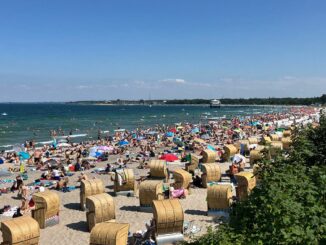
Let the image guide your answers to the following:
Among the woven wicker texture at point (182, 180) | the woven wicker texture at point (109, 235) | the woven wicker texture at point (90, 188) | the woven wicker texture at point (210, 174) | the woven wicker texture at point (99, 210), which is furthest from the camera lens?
the woven wicker texture at point (210, 174)

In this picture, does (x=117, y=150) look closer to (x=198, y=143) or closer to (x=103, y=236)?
(x=198, y=143)

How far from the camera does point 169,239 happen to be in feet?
39.5

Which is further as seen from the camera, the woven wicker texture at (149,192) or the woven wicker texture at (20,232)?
the woven wicker texture at (149,192)

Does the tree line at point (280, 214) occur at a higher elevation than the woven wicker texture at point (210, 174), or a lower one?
higher

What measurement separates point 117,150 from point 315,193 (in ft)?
96.5

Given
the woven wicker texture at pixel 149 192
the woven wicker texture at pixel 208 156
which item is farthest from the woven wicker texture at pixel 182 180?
the woven wicker texture at pixel 208 156

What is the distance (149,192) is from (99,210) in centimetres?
259

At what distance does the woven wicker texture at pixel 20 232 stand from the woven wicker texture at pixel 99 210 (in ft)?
7.40

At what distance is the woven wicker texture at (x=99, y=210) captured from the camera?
13273 mm

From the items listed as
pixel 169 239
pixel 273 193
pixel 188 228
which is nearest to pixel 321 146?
pixel 188 228

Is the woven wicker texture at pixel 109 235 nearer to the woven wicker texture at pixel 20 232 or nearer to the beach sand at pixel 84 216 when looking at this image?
the woven wicker texture at pixel 20 232

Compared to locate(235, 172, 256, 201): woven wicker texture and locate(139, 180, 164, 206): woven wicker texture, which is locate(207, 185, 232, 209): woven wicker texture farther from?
locate(139, 180, 164, 206): woven wicker texture

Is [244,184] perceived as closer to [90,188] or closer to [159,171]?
[90,188]

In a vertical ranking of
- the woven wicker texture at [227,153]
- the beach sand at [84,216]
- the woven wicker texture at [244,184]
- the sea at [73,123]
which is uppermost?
the woven wicker texture at [244,184]
